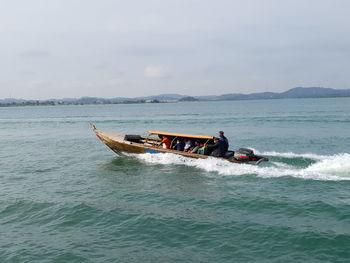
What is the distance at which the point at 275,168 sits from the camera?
748 inches

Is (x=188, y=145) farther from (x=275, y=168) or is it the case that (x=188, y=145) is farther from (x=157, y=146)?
(x=275, y=168)

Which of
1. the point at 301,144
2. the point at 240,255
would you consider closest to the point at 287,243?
the point at 240,255

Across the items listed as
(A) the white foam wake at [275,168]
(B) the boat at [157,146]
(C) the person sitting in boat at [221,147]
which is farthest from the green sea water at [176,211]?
(C) the person sitting in boat at [221,147]

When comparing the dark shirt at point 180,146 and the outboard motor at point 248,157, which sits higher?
the dark shirt at point 180,146

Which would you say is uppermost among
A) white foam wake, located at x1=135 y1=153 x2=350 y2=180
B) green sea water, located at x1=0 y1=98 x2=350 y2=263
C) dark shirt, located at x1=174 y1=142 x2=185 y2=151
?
dark shirt, located at x1=174 y1=142 x2=185 y2=151

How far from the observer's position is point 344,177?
1652 centimetres

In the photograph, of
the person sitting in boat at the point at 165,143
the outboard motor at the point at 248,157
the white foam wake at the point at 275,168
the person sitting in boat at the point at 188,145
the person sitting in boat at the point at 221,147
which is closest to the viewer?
the white foam wake at the point at 275,168

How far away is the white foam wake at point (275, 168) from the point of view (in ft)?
56.5

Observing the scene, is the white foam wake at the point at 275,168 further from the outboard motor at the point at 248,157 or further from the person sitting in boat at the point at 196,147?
the person sitting in boat at the point at 196,147

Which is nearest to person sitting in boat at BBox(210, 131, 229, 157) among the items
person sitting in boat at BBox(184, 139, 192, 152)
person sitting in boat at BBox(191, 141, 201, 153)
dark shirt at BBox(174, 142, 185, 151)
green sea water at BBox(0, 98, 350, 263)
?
green sea water at BBox(0, 98, 350, 263)

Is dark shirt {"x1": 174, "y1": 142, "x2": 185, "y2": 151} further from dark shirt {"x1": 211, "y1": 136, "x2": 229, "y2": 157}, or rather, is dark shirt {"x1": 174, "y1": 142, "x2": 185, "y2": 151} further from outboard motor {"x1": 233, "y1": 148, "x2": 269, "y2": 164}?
outboard motor {"x1": 233, "y1": 148, "x2": 269, "y2": 164}

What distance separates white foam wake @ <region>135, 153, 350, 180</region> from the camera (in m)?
17.2

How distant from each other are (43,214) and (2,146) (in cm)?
2302

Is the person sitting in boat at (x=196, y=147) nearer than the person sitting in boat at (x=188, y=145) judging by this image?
Yes
